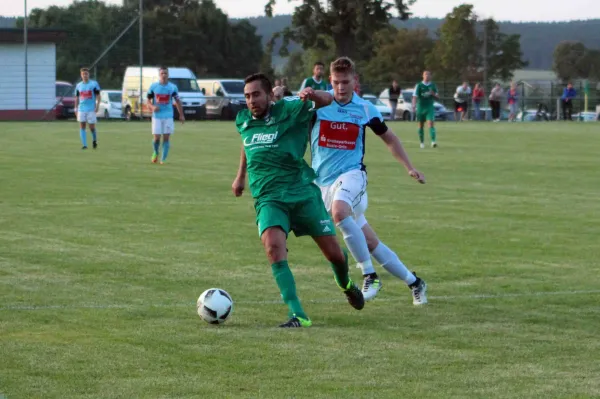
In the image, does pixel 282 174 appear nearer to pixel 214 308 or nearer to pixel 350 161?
pixel 214 308

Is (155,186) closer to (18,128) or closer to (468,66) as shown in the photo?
(18,128)

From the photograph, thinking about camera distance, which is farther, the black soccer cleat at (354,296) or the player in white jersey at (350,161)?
the player in white jersey at (350,161)

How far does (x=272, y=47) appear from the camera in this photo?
79.5 m

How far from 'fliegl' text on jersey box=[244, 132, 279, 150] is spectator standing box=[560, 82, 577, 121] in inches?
2028

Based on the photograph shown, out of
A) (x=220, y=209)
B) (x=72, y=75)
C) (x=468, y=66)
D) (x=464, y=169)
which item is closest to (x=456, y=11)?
(x=468, y=66)

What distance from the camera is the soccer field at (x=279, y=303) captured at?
655 centimetres

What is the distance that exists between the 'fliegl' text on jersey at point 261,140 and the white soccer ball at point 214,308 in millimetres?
1037

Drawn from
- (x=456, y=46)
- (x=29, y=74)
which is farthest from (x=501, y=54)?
(x=29, y=74)

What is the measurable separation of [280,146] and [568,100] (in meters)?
52.3

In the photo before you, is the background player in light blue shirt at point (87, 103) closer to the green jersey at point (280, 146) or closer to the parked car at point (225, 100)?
the green jersey at point (280, 146)

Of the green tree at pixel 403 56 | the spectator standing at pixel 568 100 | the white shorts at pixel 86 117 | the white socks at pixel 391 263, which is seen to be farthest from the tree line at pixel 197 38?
the white socks at pixel 391 263

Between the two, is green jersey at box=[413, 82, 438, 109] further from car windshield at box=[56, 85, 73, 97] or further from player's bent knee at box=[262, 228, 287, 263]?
car windshield at box=[56, 85, 73, 97]

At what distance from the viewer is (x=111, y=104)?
183 ft

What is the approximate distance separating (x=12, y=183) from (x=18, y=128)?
24.4 metres
